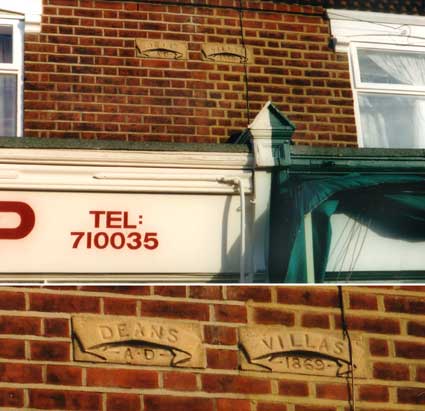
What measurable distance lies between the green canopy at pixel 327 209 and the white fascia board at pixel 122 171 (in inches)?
14.4

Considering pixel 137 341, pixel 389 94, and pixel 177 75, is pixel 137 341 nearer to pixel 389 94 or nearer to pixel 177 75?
pixel 177 75

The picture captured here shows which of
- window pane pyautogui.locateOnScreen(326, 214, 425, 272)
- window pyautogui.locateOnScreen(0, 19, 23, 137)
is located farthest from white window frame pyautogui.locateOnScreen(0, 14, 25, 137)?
window pane pyautogui.locateOnScreen(326, 214, 425, 272)

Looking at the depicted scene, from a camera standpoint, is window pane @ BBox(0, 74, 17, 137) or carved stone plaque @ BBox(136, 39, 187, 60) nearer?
window pane @ BBox(0, 74, 17, 137)

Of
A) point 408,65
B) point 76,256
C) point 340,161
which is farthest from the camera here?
point 408,65

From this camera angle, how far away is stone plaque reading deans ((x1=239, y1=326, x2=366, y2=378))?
4.09 metres

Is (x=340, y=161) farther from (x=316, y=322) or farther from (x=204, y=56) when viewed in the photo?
(x=316, y=322)

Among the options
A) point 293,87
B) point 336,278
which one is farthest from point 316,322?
point 293,87

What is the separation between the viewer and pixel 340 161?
6.26 metres

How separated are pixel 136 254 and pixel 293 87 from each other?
7.97ft

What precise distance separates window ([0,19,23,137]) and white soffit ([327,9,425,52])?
304 cm

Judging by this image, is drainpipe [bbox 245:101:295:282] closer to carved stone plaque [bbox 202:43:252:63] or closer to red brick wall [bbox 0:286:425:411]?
carved stone plaque [bbox 202:43:252:63]

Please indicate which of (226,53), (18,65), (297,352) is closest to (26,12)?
(18,65)

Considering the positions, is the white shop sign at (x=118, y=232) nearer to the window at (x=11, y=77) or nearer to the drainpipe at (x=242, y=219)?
the drainpipe at (x=242, y=219)

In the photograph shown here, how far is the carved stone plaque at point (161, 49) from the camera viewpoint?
23.4 ft
